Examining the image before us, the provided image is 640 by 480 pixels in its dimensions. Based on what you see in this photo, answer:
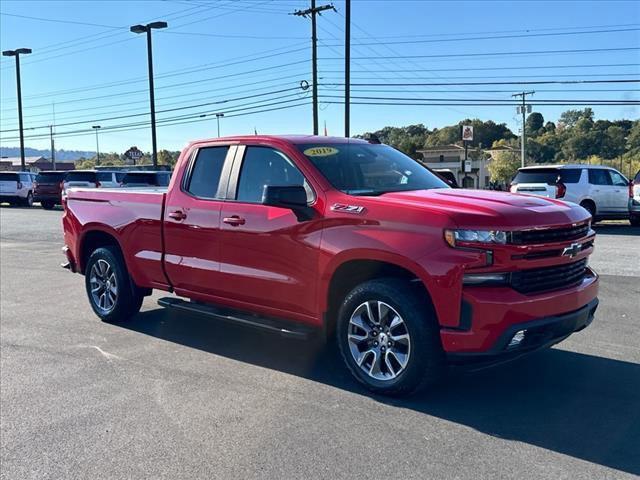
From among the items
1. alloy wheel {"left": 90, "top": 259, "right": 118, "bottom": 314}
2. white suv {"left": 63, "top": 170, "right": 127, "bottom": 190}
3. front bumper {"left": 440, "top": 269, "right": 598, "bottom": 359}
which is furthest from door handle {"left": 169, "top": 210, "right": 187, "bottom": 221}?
white suv {"left": 63, "top": 170, "right": 127, "bottom": 190}

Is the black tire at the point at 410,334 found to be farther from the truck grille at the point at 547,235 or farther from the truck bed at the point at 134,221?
the truck bed at the point at 134,221

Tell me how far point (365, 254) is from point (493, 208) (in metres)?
0.95

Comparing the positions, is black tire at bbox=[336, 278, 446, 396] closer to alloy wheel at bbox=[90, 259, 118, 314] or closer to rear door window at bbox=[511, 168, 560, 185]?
alloy wheel at bbox=[90, 259, 118, 314]

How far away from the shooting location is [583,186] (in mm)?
17188

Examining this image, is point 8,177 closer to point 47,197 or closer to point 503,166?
point 47,197

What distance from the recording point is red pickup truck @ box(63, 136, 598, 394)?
13.4 feet

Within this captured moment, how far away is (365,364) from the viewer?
472cm

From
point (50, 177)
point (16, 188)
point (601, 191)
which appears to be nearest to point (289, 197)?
point (601, 191)

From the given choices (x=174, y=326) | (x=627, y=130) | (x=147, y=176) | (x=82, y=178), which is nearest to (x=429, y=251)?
(x=174, y=326)

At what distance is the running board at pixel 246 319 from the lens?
4.97 metres

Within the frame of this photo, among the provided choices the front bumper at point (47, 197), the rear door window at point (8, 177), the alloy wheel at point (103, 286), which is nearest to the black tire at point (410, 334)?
the alloy wheel at point (103, 286)

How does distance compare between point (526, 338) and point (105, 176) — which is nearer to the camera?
point (526, 338)

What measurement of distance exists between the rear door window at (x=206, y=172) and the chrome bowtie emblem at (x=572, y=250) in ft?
9.94

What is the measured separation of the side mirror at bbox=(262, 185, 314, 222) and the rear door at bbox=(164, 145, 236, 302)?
3.13 ft
